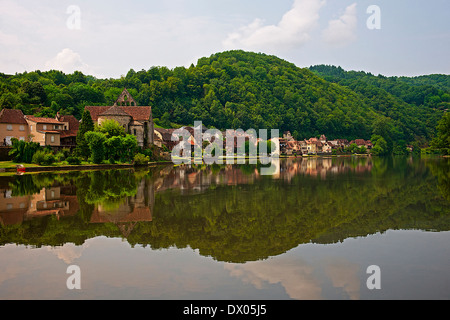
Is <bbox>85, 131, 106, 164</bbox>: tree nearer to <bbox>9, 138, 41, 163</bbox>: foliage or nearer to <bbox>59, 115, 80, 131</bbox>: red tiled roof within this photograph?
<bbox>9, 138, 41, 163</bbox>: foliage

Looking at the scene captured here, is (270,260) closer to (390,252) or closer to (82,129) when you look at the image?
(390,252)

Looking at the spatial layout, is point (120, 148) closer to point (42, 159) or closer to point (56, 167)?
point (56, 167)

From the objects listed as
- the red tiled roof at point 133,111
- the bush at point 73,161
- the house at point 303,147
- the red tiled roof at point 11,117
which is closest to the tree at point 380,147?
the house at point 303,147

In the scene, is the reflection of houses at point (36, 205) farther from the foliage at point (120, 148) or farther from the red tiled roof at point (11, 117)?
the red tiled roof at point (11, 117)

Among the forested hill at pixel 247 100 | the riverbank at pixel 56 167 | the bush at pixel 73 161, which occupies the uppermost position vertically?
the forested hill at pixel 247 100

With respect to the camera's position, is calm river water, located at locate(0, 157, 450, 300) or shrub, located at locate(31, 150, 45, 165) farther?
shrub, located at locate(31, 150, 45, 165)

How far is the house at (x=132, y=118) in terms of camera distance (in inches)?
2339

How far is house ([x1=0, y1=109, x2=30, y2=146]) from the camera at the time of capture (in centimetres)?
5147

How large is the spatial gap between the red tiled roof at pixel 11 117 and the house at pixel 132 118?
438 inches

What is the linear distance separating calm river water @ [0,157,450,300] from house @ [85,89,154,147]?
132 ft

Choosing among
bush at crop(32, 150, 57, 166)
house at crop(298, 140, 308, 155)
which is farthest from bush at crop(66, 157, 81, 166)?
house at crop(298, 140, 308, 155)

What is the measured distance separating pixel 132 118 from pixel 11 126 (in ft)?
59.6

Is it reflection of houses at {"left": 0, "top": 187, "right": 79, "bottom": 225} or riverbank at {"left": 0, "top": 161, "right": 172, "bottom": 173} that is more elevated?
riverbank at {"left": 0, "top": 161, "right": 172, "bottom": 173}
